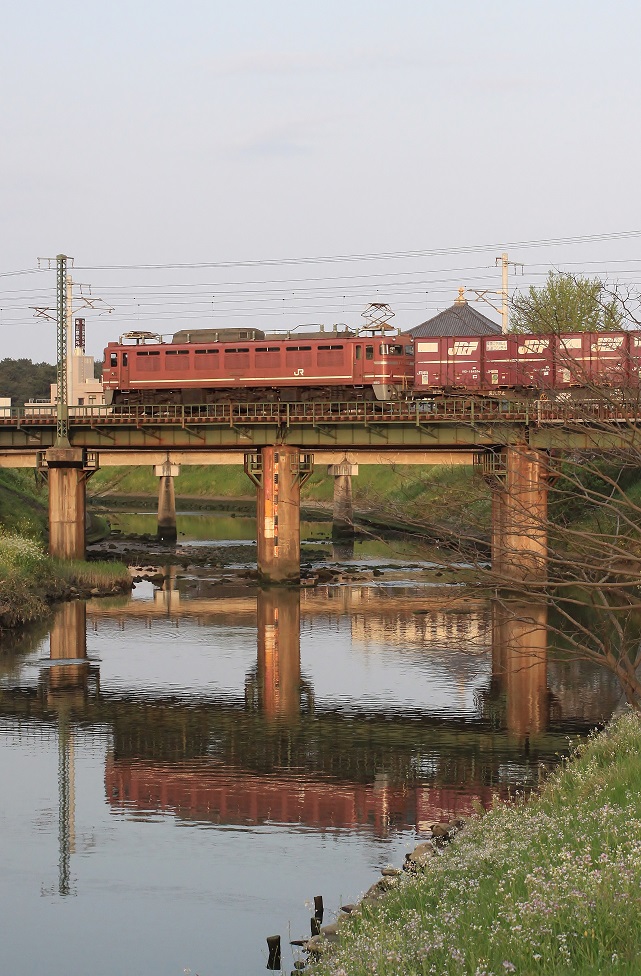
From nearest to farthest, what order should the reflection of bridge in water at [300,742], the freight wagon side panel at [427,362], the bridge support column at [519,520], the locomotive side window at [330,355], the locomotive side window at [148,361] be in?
the bridge support column at [519,520], the reflection of bridge in water at [300,742], the locomotive side window at [330,355], the freight wagon side panel at [427,362], the locomotive side window at [148,361]

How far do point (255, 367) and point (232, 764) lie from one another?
42.9m

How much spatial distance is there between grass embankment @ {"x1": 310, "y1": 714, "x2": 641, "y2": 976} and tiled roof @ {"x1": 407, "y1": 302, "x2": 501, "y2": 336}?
7748cm

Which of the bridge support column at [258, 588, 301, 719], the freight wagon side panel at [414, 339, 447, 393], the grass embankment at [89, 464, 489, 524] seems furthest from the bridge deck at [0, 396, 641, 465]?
the grass embankment at [89, 464, 489, 524]

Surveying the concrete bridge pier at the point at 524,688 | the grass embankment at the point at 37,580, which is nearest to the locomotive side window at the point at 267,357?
the grass embankment at the point at 37,580

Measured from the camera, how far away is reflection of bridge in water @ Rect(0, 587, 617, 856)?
23.8 metres

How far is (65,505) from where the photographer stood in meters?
61.6

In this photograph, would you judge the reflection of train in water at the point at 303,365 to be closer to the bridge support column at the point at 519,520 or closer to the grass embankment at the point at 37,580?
the grass embankment at the point at 37,580

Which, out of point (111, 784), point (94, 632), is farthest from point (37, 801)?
point (94, 632)

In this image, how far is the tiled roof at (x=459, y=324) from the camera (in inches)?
3677

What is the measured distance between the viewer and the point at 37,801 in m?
24.1

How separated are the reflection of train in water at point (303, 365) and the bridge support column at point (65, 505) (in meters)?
9.60

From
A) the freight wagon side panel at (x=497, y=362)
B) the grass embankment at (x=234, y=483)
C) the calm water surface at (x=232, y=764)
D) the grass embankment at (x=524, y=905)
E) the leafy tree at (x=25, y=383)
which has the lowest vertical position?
the calm water surface at (x=232, y=764)

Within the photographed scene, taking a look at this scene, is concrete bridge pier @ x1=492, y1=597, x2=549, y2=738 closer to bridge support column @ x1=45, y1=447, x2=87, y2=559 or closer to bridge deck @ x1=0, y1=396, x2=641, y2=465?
bridge deck @ x1=0, y1=396, x2=641, y2=465

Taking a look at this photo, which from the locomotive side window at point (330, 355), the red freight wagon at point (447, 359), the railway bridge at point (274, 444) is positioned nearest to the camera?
the railway bridge at point (274, 444)
